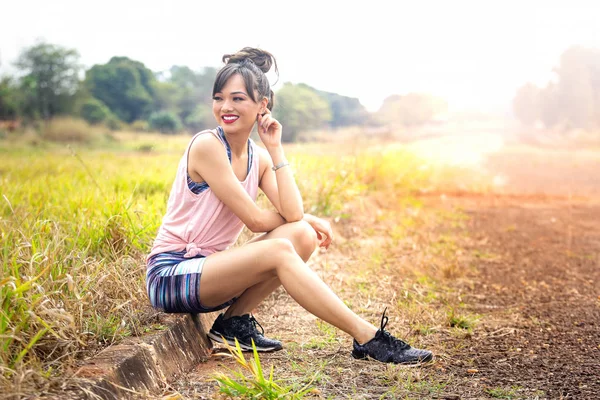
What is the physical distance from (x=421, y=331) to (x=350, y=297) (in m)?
0.70

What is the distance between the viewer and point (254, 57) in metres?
2.86

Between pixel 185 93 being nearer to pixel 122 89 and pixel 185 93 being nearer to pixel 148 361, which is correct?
pixel 122 89

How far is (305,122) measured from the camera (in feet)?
29.3

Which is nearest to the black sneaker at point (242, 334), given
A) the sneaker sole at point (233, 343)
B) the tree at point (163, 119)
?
the sneaker sole at point (233, 343)

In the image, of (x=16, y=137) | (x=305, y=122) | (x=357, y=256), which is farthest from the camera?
(x=16, y=137)

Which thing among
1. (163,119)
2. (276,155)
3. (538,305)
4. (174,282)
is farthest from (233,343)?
(163,119)

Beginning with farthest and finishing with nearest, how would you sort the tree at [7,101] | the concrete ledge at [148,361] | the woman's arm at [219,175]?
the tree at [7,101], the woman's arm at [219,175], the concrete ledge at [148,361]

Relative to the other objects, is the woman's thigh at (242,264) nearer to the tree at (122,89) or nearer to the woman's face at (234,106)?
the woman's face at (234,106)

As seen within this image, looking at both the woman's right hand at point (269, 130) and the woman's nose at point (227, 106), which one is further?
the woman's right hand at point (269, 130)

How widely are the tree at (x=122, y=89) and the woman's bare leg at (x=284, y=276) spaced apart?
1924 centimetres

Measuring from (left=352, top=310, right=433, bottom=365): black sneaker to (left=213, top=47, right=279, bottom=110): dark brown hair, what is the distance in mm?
1156

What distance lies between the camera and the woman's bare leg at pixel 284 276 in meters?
2.53

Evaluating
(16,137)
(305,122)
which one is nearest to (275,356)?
(305,122)

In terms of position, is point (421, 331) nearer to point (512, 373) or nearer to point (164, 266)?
point (512, 373)
